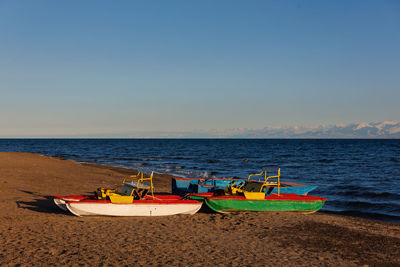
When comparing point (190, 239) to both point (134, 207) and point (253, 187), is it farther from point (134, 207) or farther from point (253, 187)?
point (253, 187)

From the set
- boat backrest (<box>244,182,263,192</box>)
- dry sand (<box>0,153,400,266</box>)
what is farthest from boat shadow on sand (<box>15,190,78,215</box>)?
boat backrest (<box>244,182,263,192</box>)

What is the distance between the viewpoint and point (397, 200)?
22.9 meters

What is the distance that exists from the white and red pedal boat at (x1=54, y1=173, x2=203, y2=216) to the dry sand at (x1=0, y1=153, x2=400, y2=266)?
0.29 metres

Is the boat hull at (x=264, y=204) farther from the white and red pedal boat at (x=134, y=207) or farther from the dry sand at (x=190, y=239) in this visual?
the white and red pedal boat at (x=134, y=207)

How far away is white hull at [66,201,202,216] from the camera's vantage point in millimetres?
13688

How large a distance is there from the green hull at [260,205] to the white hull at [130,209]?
960 mm

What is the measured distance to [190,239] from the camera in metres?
11.7

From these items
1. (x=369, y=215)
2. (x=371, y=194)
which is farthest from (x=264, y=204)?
(x=371, y=194)

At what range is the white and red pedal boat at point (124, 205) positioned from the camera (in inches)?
542

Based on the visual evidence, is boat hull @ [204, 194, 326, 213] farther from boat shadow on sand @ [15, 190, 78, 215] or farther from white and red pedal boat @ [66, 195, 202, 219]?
boat shadow on sand @ [15, 190, 78, 215]

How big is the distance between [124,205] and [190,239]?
3.59m

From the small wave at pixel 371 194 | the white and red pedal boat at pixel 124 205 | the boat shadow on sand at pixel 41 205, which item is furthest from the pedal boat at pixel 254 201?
the small wave at pixel 371 194

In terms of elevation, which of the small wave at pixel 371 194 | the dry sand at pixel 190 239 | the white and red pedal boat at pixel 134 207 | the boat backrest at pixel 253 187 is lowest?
the small wave at pixel 371 194

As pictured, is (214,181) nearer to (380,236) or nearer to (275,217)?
(275,217)
